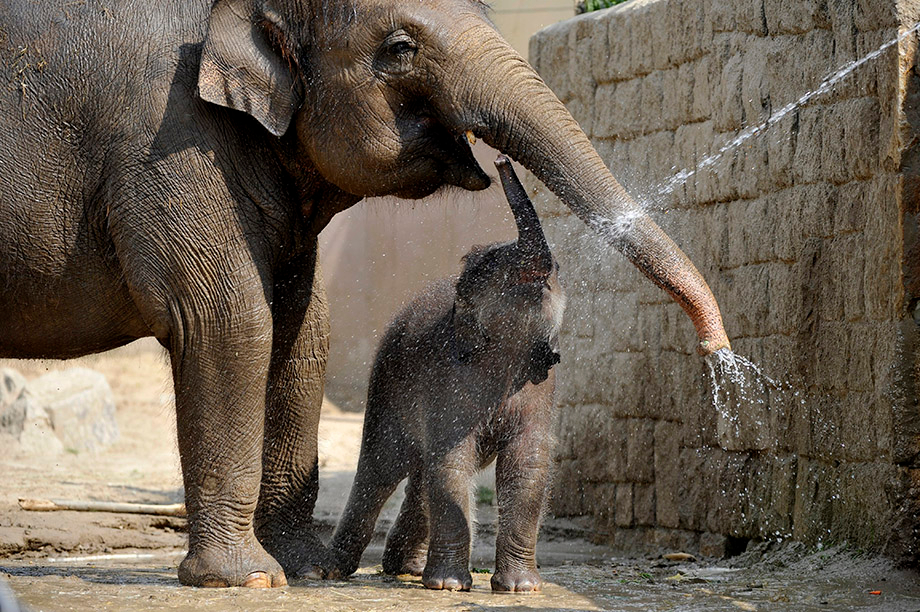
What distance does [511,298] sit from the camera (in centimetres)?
544

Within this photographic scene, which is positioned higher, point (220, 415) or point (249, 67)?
point (249, 67)

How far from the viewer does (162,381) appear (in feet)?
55.2

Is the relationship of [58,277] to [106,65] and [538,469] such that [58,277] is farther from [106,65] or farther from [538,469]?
[538,469]

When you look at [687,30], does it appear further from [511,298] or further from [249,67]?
[249,67]

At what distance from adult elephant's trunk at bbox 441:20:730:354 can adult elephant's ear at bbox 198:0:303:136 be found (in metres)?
0.66

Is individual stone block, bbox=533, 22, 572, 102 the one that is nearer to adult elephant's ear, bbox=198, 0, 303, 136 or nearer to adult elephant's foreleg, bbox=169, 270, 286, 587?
adult elephant's ear, bbox=198, 0, 303, 136

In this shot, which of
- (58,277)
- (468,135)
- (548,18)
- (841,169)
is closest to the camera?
(468,135)

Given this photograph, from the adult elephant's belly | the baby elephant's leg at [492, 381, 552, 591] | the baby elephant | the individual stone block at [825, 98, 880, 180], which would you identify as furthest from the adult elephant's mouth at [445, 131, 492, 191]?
the individual stone block at [825, 98, 880, 180]

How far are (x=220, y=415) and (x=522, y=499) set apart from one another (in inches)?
50.7

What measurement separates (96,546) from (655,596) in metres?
3.43

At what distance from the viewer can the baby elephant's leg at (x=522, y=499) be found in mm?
5254

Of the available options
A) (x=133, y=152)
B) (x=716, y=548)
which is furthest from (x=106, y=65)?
(x=716, y=548)

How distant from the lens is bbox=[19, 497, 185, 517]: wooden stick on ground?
745cm

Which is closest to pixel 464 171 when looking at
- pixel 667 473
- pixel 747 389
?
pixel 747 389
